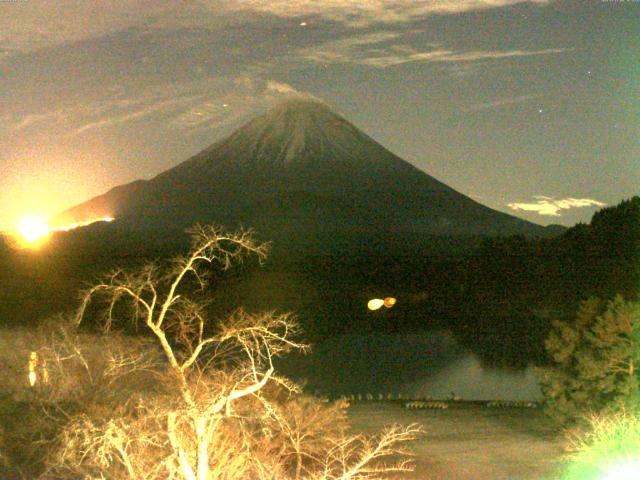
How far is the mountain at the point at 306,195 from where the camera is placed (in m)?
96.2

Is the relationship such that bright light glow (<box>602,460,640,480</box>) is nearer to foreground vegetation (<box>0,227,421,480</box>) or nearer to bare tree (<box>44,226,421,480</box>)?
foreground vegetation (<box>0,227,421,480</box>)

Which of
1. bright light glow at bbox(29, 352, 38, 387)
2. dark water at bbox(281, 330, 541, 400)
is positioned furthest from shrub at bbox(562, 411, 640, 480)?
dark water at bbox(281, 330, 541, 400)

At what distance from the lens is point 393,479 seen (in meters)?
10.5

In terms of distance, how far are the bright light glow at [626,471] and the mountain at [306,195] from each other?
77.6 m

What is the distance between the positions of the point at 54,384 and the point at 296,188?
308ft

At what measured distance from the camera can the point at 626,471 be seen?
10.3 metres

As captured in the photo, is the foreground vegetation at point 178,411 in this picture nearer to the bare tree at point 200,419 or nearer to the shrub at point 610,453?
the bare tree at point 200,419

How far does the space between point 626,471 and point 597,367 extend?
A: 3.90 metres

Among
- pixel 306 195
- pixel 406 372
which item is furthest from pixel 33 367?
pixel 306 195

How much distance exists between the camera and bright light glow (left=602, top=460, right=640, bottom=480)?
10.2m

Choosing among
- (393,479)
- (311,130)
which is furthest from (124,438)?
(311,130)

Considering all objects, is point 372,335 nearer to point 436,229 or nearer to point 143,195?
point 436,229

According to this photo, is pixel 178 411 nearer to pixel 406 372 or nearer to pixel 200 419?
pixel 200 419

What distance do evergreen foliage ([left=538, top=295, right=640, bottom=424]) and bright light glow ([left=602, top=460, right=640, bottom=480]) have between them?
2587 mm
